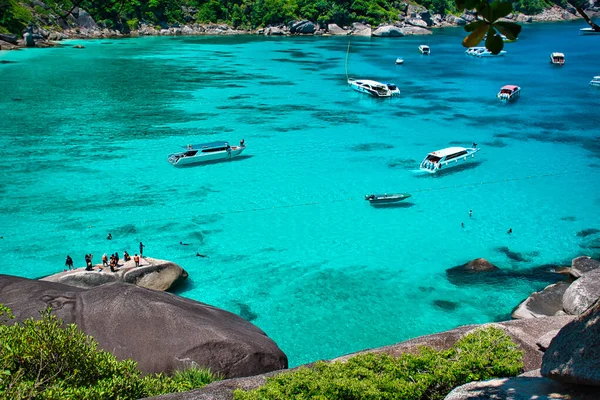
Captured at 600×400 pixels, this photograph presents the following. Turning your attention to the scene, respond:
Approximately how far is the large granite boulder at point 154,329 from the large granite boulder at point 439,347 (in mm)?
2990

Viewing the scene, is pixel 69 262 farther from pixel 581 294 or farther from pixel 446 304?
pixel 581 294

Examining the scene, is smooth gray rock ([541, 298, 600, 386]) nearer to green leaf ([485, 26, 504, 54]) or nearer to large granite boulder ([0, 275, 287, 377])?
green leaf ([485, 26, 504, 54])

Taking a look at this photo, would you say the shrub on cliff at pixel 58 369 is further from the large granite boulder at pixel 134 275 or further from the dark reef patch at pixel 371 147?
the dark reef patch at pixel 371 147

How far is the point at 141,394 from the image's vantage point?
12.2 meters

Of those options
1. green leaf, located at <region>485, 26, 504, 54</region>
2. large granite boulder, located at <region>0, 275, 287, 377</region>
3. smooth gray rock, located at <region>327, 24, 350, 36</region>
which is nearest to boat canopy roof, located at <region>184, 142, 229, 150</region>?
large granite boulder, located at <region>0, 275, 287, 377</region>

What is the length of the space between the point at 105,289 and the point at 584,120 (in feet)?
176

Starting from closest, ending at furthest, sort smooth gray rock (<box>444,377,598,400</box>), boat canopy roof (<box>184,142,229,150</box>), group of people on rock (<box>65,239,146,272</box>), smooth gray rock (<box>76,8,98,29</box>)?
1. smooth gray rock (<box>444,377,598,400</box>)
2. group of people on rock (<box>65,239,146,272</box>)
3. boat canopy roof (<box>184,142,229,150</box>)
4. smooth gray rock (<box>76,8,98,29</box>)

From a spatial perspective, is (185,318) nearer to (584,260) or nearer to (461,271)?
(461,271)

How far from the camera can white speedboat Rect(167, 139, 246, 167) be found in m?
41.4

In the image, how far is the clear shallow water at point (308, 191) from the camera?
84.1ft

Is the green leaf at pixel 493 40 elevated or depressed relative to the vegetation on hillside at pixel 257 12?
depressed

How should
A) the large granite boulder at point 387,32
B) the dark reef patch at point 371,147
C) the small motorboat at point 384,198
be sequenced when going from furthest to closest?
the large granite boulder at point 387,32 → the dark reef patch at point 371,147 → the small motorboat at point 384,198

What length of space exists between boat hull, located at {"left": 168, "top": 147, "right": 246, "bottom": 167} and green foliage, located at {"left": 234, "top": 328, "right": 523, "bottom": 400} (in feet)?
103

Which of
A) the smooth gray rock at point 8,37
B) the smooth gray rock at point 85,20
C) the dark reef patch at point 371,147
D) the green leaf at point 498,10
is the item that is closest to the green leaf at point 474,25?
the green leaf at point 498,10
